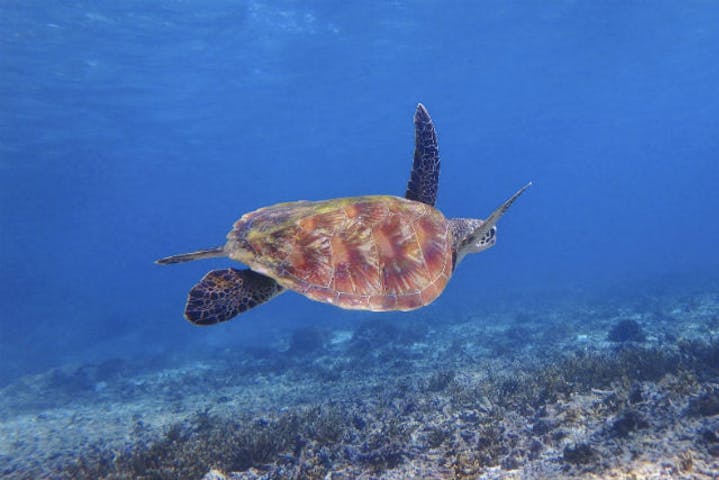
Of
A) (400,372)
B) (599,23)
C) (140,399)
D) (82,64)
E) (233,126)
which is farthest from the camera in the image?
(233,126)

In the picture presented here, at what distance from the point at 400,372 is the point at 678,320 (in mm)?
9606

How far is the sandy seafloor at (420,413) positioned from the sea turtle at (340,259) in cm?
230

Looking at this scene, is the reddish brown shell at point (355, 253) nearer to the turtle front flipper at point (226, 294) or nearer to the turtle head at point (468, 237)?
the turtle front flipper at point (226, 294)

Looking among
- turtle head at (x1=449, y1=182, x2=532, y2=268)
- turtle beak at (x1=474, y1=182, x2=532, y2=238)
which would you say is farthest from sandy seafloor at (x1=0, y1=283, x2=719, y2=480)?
turtle beak at (x1=474, y1=182, x2=532, y2=238)

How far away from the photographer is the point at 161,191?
6091 centimetres

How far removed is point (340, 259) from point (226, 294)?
4.71 feet

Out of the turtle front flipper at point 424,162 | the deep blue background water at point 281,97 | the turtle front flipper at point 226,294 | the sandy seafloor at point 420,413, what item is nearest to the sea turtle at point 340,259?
the turtle front flipper at point 226,294

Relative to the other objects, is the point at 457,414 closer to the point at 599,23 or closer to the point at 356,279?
the point at 356,279

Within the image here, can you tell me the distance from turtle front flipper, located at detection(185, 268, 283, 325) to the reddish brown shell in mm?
288

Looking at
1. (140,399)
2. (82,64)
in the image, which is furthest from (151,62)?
(140,399)

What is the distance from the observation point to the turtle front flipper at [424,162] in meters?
6.34

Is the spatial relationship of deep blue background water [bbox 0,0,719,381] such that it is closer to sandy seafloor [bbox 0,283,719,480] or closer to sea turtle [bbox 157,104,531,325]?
sandy seafloor [bbox 0,283,719,480]

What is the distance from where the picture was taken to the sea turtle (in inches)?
179

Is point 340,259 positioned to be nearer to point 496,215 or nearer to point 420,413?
point 496,215
